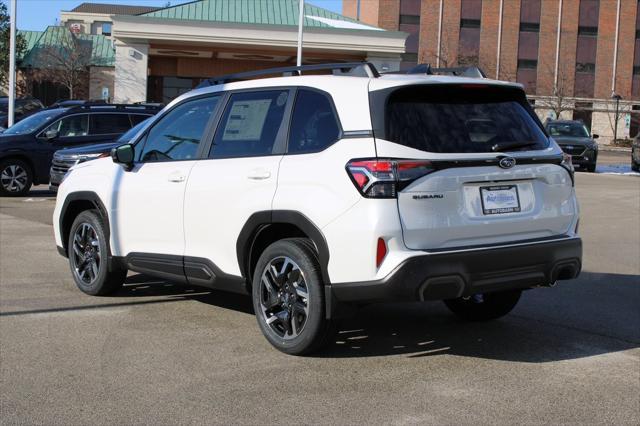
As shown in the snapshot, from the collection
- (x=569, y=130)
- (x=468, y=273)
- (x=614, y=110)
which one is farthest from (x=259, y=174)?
(x=614, y=110)

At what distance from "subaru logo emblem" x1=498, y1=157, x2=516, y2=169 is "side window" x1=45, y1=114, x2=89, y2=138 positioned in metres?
13.2

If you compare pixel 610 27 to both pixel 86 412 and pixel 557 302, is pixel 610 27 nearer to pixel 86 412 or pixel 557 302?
pixel 557 302

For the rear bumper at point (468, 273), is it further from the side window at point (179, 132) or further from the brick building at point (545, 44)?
the brick building at point (545, 44)

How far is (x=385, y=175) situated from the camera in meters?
5.28

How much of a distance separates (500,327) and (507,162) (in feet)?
5.90

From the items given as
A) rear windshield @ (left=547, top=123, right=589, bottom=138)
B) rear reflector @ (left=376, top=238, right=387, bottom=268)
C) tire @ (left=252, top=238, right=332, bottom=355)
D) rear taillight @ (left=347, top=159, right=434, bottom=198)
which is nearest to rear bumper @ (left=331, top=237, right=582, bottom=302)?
rear reflector @ (left=376, top=238, right=387, bottom=268)

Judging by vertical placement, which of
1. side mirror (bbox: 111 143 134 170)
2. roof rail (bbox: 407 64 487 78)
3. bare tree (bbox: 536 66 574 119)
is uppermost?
bare tree (bbox: 536 66 574 119)

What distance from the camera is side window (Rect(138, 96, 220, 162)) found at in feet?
22.5

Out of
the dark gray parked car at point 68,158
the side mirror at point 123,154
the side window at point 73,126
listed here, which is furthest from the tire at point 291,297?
the side window at point 73,126

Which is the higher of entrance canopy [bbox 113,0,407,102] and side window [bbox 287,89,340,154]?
entrance canopy [bbox 113,0,407,102]

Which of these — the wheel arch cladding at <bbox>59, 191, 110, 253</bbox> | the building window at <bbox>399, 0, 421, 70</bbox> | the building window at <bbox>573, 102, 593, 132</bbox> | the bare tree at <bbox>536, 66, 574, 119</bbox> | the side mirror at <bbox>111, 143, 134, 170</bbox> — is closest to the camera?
the side mirror at <bbox>111, 143, 134, 170</bbox>

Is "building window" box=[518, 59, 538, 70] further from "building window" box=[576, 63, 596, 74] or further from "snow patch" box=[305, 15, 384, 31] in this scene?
"snow patch" box=[305, 15, 384, 31]

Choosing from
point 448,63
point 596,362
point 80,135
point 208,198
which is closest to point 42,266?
point 208,198

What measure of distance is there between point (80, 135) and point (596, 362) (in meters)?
13.6
